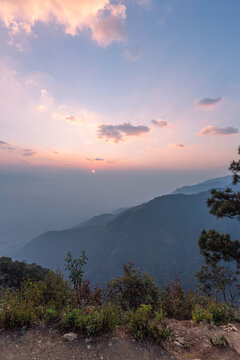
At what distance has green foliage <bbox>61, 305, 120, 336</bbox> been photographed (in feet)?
14.8

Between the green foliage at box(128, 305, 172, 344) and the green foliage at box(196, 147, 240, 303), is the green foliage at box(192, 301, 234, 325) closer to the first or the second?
the green foliage at box(128, 305, 172, 344)

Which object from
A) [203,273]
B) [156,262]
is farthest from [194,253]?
[203,273]

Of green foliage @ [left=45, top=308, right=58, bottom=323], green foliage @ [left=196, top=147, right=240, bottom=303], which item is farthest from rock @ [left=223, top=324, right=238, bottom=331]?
green foliage @ [left=196, top=147, right=240, bottom=303]

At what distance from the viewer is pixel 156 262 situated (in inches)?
7165

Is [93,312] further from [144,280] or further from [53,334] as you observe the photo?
[144,280]

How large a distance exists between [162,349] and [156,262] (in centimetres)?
20240

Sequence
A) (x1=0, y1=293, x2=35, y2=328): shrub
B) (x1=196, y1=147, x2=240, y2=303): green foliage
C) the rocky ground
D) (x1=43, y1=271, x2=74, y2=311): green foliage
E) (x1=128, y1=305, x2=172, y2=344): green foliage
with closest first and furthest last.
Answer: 1. the rocky ground
2. (x1=128, y1=305, x2=172, y2=344): green foliage
3. (x1=0, y1=293, x2=35, y2=328): shrub
4. (x1=43, y1=271, x2=74, y2=311): green foliage
5. (x1=196, y1=147, x2=240, y2=303): green foliage

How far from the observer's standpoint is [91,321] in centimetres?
458

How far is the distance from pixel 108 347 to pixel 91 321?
2.47 ft

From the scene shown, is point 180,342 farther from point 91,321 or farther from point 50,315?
point 50,315

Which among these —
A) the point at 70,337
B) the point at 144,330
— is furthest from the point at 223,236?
the point at 70,337

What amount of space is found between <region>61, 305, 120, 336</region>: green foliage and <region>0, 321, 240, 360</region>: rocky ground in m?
0.19

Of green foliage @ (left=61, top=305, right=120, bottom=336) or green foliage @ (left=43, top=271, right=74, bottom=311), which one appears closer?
green foliage @ (left=61, top=305, right=120, bottom=336)

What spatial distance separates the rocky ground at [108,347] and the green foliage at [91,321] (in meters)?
0.19
